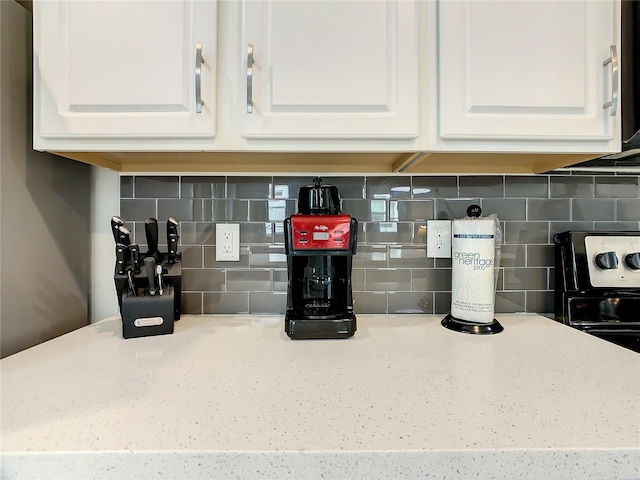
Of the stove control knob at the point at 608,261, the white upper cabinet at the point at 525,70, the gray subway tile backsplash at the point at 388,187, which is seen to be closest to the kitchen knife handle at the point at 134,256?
the gray subway tile backsplash at the point at 388,187

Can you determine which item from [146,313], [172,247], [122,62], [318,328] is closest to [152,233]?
[172,247]

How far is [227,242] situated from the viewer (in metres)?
1.10

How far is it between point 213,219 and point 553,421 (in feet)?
3.26

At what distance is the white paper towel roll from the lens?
2.94ft

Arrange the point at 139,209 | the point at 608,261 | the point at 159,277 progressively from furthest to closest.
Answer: the point at 139,209, the point at 608,261, the point at 159,277

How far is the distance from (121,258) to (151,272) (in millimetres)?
84

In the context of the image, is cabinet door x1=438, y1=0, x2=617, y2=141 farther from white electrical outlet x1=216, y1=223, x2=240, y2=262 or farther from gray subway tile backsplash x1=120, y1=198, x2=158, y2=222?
gray subway tile backsplash x1=120, y1=198, x2=158, y2=222

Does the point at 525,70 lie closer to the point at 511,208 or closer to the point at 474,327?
the point at 511,208

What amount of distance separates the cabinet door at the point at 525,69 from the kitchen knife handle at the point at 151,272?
795 millimetres

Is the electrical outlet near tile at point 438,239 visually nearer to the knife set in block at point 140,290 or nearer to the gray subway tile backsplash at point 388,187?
the gray subway tile backsplash at point 388,187

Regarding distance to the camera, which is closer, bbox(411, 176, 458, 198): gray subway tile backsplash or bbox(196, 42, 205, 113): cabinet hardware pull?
bbox(196, 42, 205, 113): cabinet hardware pull

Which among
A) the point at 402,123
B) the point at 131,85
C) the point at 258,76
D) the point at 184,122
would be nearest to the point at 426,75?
the point at 402,123

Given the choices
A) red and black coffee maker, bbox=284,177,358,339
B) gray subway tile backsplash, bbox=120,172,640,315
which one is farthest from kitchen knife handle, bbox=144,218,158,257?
red and black coffee maker, bbox=284,177,358,339

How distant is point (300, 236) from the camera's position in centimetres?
84
